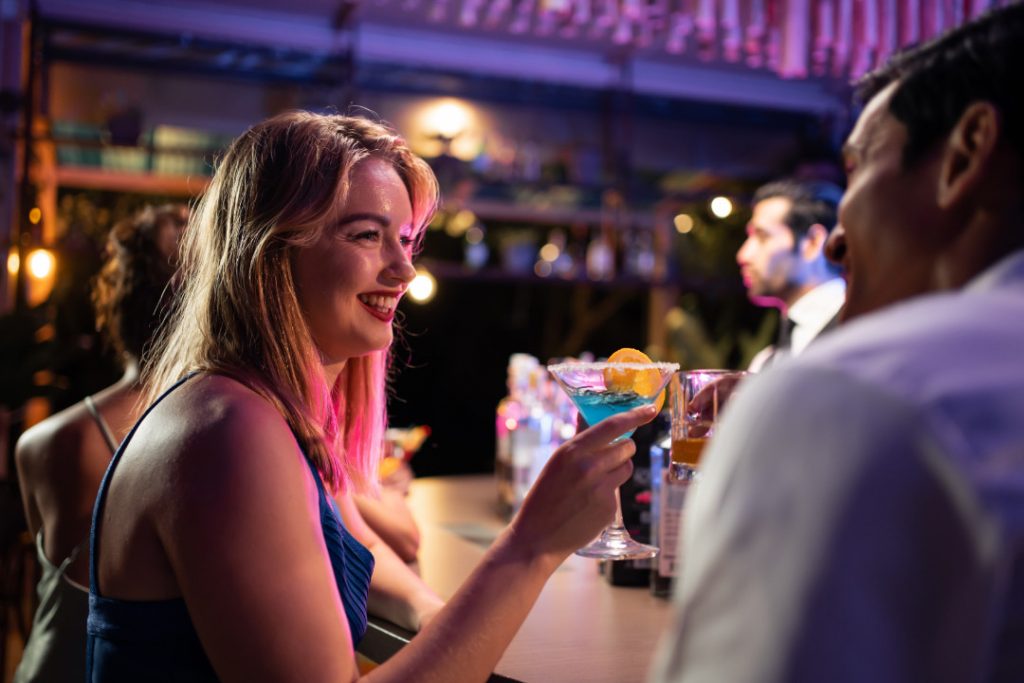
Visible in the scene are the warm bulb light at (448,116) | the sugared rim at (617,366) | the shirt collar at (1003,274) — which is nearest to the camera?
the shirt collar at (1003,274)

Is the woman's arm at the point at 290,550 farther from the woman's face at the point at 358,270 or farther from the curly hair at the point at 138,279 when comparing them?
the curly hair at the point at 138,279

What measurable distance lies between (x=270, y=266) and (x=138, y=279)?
107 cm

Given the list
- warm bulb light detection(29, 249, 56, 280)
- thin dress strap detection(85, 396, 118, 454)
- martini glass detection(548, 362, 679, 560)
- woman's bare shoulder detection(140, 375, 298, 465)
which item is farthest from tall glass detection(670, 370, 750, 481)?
warm bulb light detection(29, 249, 56, 280)

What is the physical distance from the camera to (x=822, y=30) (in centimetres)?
470

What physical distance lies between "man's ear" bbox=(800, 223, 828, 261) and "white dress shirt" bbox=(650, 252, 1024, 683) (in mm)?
4438

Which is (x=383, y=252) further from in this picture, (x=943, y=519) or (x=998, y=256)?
(x=943, y=519)

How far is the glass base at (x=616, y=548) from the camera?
1591mm

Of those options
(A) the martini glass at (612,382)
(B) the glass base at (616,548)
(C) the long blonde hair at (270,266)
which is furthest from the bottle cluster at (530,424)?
(C) the long blonde hair at (270,266)

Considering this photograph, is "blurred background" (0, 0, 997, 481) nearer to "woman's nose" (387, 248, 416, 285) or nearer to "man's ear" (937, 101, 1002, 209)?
"woman's nose" (387, 248, 416, 285)

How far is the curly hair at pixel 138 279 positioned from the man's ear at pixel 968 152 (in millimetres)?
1863

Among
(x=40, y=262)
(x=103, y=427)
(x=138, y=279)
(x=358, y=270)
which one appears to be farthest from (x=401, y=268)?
(x=40, y=262)

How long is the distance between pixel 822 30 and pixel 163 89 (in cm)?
403

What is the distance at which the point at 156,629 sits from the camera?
128 centimetres

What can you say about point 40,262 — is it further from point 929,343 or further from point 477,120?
point 929,343
